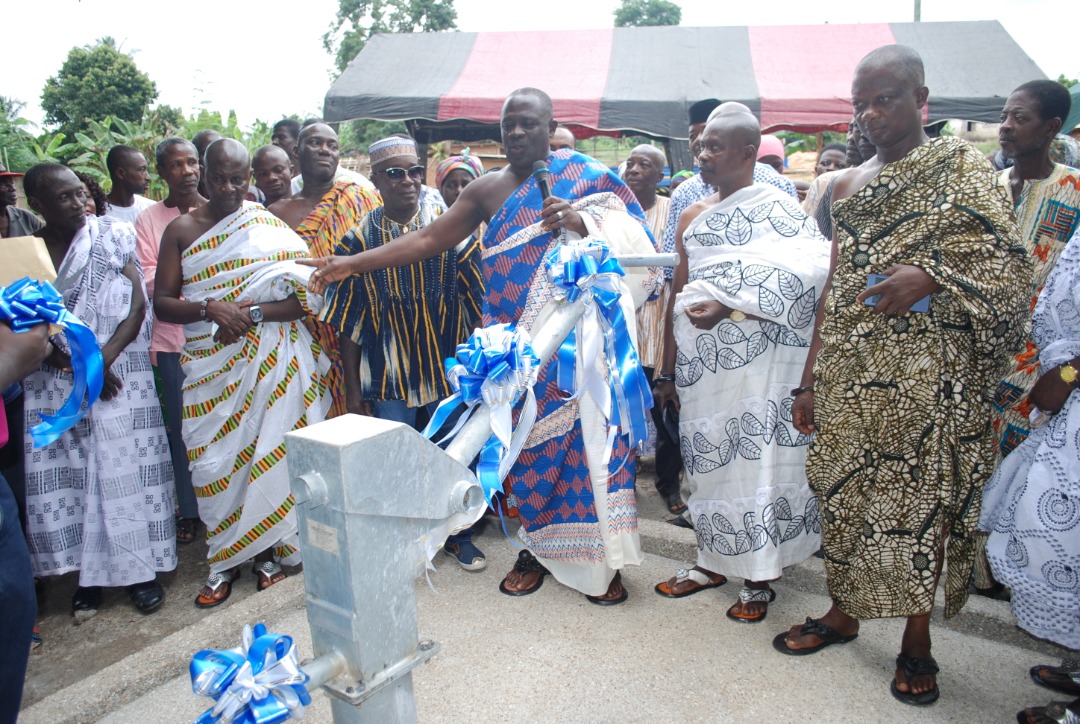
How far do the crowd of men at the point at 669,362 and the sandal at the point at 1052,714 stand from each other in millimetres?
209

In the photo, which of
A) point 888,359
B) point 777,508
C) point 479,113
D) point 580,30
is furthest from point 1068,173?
point 580,30

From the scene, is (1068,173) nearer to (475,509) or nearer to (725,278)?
(725,278)

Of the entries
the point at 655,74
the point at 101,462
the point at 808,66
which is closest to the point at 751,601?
the point at 101,462

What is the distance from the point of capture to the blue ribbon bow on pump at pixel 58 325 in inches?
66.7

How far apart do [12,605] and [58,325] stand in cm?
73

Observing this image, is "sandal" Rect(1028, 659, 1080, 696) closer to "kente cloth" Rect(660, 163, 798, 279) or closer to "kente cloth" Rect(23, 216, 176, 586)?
"kente cloth" Rect(660, 163, 798, 279)

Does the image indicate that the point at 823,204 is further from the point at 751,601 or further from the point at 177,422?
the point at 177,422

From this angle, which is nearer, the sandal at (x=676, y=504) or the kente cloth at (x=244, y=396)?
the kente cloth at (x=244, y=396)

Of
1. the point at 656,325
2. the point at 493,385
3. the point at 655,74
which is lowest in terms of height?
the point at 656,325

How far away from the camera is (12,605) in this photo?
1870 mm

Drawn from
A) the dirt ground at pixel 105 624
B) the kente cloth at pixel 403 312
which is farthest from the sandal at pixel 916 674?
the kente cloth at pixel 403 312

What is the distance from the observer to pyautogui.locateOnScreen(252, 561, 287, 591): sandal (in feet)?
11.0

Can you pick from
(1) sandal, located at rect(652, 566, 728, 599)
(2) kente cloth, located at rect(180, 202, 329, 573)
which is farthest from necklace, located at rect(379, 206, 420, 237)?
(1) sandal, located at rect(652, 566, 728, 599)

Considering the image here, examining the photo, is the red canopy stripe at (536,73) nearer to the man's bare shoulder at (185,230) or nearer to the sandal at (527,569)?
the man's bare shoulder at (185,230)
